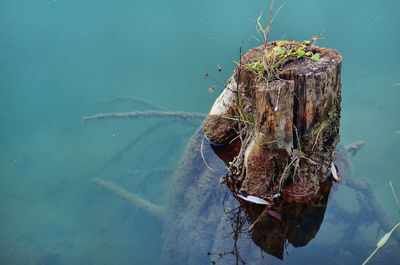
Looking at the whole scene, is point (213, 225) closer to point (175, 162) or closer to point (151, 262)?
point (151, 262)

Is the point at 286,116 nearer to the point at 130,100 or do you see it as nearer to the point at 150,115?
the point at 150,115

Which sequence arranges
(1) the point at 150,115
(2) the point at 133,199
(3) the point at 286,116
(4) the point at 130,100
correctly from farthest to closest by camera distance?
(4) the point at 130,100, (1) the point at 150,115, (2) the point at 133,199, (3) the point at 286,116

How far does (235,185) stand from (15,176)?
2215 mm

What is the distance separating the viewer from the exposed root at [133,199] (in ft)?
7.46

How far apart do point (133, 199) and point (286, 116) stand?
4.78 ft

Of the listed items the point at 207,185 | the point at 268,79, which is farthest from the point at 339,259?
the point at 268,79

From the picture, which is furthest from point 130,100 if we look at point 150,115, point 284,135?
point 284,135

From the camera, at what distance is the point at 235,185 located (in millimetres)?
2092

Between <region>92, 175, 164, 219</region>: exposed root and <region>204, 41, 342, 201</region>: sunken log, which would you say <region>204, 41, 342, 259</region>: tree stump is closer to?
<region>204, 41, 342, 201</region>: sunken log

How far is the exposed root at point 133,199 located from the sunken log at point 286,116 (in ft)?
2.12

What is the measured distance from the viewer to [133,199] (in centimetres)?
238

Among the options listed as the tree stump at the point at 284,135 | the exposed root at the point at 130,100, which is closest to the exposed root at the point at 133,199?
the tree stump at the point at 284,135

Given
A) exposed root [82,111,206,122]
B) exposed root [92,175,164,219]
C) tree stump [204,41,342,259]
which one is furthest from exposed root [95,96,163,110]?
tree stump [204,41,342,259]

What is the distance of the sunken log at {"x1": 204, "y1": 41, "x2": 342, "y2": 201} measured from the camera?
1.55m
